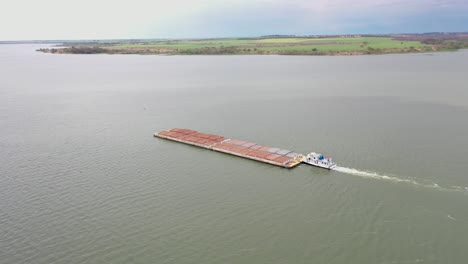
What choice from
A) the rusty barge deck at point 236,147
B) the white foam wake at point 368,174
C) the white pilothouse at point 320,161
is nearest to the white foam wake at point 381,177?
the white foam wake at point 368,174

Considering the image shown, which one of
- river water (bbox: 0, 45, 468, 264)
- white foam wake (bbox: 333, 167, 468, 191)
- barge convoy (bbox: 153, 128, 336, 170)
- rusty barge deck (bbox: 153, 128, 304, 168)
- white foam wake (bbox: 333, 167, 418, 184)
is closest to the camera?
river water (bbox: 0, 45, 468, 264)

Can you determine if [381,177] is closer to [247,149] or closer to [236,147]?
[247,149]

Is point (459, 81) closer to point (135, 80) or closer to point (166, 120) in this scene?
point (166, 120)

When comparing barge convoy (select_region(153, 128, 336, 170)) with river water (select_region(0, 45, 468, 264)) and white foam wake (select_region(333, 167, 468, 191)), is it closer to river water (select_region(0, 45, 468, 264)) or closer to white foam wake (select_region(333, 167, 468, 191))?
river water (select_region(0, 45, 468, 264))

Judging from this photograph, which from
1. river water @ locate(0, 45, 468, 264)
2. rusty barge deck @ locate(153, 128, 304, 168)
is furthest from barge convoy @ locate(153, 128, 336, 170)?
river water @ locate(0, 45, 468, 264)

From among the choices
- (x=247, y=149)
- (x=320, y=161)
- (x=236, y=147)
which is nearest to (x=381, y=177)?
(x=320, y=161)

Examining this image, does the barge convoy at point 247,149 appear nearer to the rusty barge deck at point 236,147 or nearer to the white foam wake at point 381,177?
the rusty barge deck at point 236,147

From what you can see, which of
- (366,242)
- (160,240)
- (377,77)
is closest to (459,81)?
(377,77)
